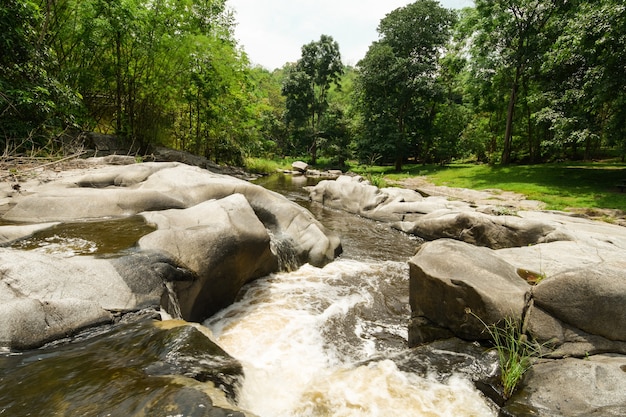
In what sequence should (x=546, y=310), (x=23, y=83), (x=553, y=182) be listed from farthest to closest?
(x=553, y=182), (x=23, y=83), (x=546, y=310)

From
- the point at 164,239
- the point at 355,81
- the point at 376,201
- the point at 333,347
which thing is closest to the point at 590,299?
the point at 333,347

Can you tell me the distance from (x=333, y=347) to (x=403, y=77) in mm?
28892

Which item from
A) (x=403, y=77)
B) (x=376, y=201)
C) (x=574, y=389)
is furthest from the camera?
(x=403, y=77)

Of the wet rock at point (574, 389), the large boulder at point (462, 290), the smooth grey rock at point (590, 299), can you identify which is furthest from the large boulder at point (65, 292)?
the smooth grey rock at point (590, 299)

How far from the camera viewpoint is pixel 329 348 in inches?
176

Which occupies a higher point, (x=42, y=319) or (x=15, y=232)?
(x=15, y=232)

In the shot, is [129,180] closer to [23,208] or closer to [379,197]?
[23,208]

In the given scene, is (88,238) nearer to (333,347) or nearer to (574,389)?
(333,347)

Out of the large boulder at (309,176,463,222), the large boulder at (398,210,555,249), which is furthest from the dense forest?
the large boulder at (398,210,555,249)

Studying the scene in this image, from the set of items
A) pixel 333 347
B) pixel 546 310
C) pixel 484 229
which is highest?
pixel 546 310

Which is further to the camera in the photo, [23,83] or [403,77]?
[403,77]

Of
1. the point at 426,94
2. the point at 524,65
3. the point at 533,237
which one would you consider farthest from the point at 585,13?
the point at 533,237

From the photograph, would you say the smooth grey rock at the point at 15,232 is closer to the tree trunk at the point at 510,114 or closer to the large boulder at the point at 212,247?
the large boulder at the point at 212,247

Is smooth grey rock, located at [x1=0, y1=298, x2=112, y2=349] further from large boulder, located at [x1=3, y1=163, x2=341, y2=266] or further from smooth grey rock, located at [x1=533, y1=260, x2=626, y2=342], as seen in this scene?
smooth grey rock, located at [x1=533, y1=260, x2=626, y2=342]
